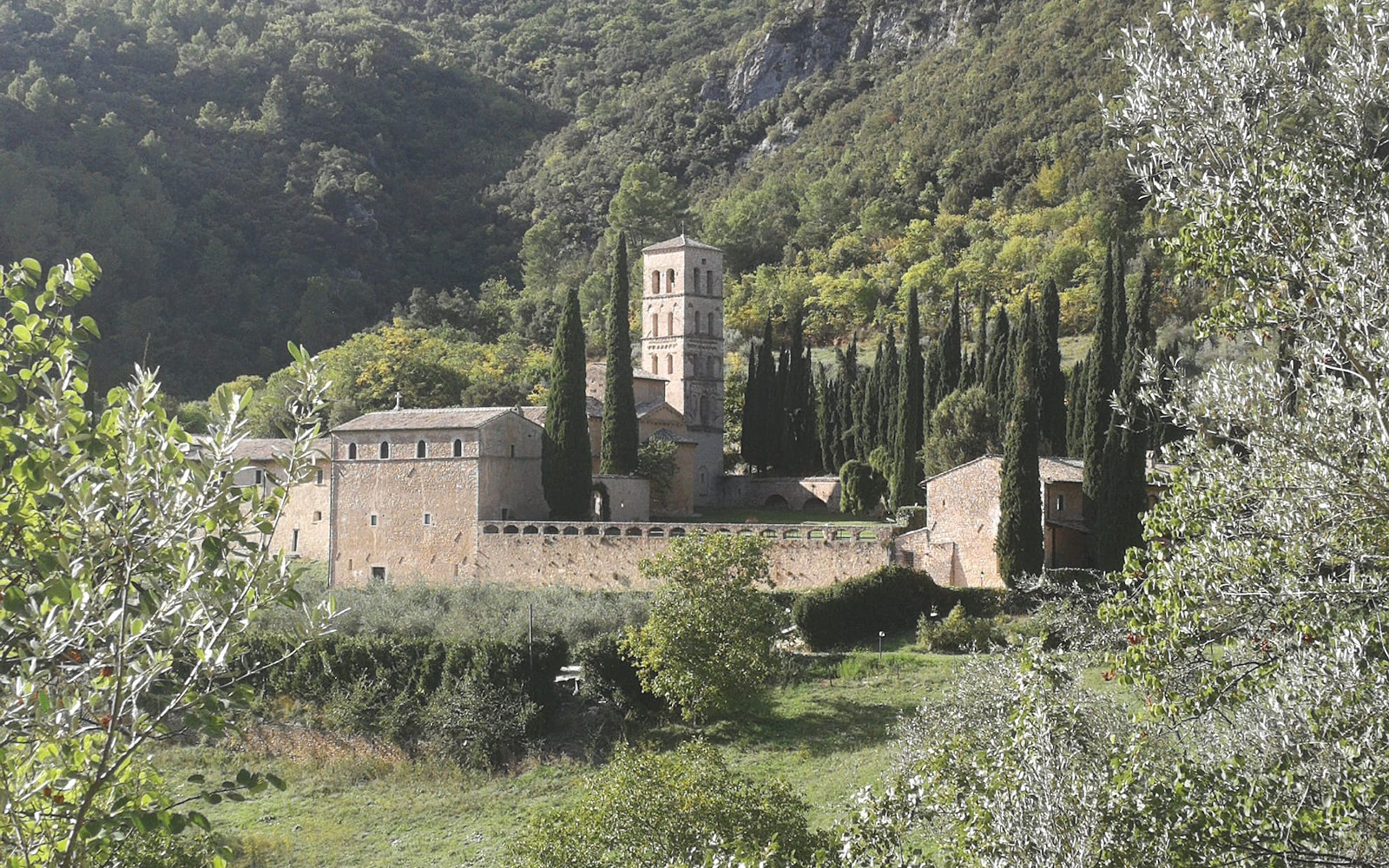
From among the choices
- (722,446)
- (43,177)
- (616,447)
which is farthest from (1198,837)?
(43,177)

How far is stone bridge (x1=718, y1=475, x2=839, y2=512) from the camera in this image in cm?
4825

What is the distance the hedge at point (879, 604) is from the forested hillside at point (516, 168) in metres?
31.4

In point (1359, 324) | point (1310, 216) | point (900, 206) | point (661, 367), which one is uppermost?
point (900, 206)

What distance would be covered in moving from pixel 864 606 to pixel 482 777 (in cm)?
995

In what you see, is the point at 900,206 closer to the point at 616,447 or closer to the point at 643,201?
the point at 643,201

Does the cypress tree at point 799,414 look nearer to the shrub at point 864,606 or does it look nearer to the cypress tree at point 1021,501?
the shrub at point 864,606

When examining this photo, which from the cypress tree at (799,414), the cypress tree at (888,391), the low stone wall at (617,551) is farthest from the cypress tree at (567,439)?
the cypress tree at (799,414)

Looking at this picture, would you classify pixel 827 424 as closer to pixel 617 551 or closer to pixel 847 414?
pixel 847 414

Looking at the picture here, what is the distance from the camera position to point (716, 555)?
84.6 ft

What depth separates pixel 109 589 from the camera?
5.59 metres

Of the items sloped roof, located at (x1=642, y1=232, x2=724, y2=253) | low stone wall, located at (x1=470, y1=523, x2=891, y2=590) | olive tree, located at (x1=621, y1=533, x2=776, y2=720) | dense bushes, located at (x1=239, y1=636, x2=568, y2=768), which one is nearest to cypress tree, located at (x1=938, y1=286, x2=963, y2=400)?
low stone wall, located at (x1=470, y1=523, x2=891, y2=590)

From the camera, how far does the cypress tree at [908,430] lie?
4016 centimetres

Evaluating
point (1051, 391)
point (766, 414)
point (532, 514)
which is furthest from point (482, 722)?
point (766, 414)

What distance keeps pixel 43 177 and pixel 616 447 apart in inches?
2053
